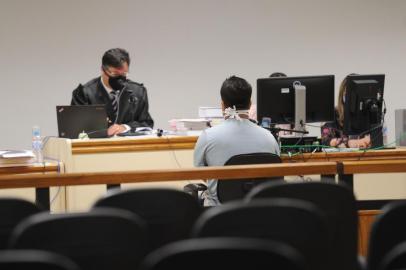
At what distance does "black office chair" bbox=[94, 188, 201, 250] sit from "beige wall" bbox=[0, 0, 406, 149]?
17.9 feet

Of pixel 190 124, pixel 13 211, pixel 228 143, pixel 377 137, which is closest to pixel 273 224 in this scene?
pixel 13 211

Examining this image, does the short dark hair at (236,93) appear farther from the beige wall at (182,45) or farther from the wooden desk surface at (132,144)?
the beige wall at (182,45)

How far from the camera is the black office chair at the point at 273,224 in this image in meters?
2.25

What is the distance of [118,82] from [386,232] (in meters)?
4.48

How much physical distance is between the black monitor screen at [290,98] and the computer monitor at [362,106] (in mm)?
137

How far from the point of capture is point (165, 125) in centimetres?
825

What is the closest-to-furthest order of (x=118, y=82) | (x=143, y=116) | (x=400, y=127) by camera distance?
(x=400, y=127), (x=118, y=82), (x=143, y=116)

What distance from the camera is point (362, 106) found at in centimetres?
551

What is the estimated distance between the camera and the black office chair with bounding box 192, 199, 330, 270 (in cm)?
225

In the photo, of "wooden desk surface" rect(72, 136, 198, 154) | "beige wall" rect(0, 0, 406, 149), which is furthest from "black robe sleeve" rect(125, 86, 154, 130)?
"beige wall" rect(0, 0, 406, 149)

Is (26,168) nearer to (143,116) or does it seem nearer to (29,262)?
(143,116)

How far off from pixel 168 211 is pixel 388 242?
80cm

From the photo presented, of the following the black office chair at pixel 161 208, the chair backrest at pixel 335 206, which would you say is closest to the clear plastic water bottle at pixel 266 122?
the chair backrest at pixel 335 206

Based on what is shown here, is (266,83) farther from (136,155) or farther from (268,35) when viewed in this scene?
(268,35)
